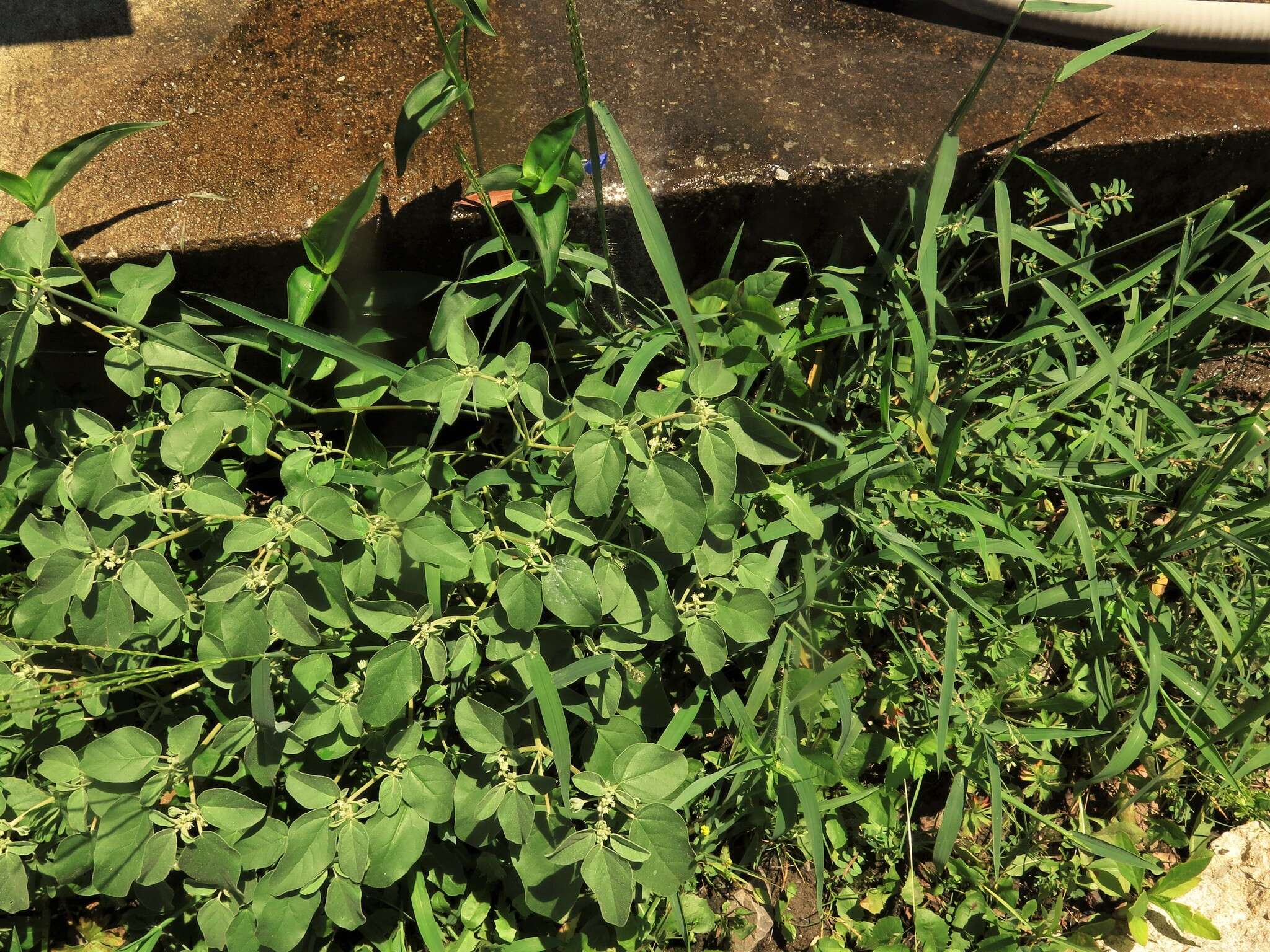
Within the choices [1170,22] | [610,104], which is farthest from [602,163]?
[1170,22]

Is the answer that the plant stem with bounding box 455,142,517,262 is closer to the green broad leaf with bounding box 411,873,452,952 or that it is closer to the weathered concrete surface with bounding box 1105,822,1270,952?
the green broad leaf with bounding box 411,873,452,952

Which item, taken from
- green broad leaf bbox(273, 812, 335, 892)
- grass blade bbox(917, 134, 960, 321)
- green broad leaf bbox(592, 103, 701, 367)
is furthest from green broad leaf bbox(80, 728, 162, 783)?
grass blade bbox(917, 134, 960, 321)

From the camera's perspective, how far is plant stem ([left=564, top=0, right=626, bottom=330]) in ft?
4.41

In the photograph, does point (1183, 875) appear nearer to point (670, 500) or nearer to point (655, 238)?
point (670, 500)

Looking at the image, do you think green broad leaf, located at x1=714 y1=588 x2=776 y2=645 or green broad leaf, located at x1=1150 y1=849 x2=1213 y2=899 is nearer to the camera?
green broad leaf, located at x1=714 y1=588 x2=776 y2=645

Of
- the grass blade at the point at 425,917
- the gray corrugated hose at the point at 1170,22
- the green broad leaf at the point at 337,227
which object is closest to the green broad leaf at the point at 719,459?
the green broad leaf at the point at 337,227

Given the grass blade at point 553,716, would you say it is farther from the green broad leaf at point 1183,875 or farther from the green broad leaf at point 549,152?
the green broad leaf at point 1183,875

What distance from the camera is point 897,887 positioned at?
1928 mm

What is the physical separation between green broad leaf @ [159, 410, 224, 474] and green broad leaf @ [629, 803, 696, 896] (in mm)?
909

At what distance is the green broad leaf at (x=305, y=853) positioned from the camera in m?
1.47

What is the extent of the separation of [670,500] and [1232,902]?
1504 mm

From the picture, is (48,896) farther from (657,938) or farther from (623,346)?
(623,346)

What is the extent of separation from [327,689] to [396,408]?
52 cm

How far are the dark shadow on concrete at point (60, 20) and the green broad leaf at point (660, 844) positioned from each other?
6.14ft
